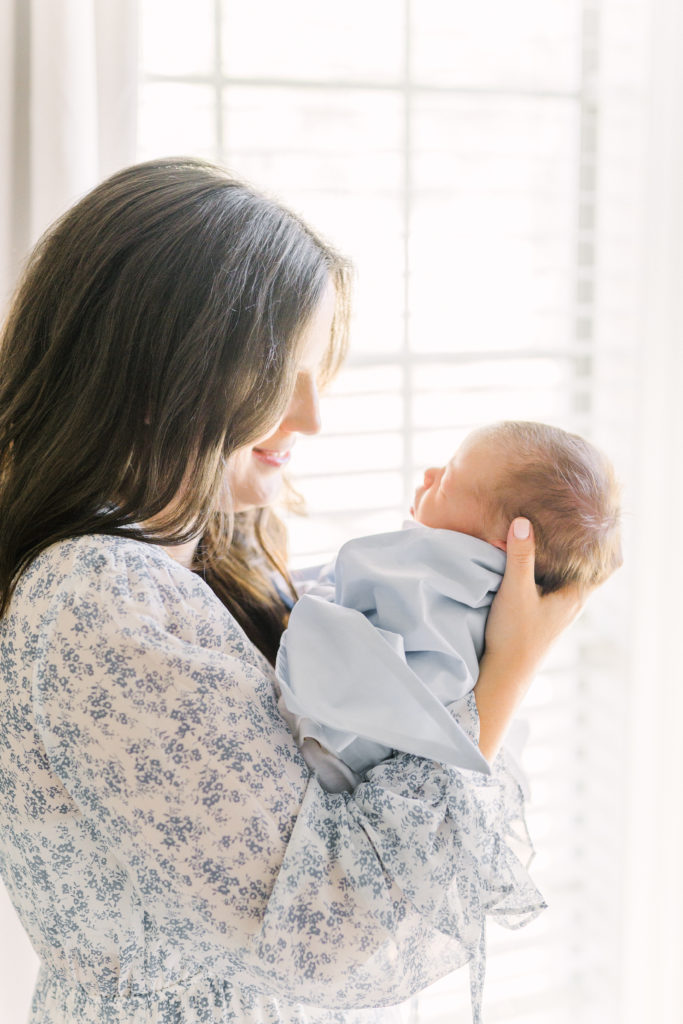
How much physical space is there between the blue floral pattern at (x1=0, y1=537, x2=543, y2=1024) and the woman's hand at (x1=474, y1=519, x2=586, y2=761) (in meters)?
0.14

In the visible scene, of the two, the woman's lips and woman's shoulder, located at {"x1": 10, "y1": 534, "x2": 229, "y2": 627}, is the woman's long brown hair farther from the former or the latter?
the woman's lips

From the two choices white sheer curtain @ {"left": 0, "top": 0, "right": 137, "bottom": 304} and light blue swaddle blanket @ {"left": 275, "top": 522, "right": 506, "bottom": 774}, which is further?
white sheer curtain @ {"left": 0, "top": 0, "right": 137, "bottom": 304}

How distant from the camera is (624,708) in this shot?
1.88 m

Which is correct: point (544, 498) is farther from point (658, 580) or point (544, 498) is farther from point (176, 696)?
point (658, 580)

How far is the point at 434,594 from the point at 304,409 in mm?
289

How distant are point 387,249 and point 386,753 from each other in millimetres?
1046

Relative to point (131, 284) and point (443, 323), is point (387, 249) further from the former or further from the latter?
point (131, 284)

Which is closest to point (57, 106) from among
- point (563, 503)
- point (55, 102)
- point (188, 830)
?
point (55, 102)

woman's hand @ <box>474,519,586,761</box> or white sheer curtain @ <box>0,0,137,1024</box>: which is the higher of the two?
white sheer curtain @ <box>0,0,137,1024</box>

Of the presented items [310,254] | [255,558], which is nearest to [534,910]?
[255,558]

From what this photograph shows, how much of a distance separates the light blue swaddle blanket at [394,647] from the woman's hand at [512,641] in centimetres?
2

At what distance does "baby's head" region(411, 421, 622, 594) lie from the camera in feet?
3.43

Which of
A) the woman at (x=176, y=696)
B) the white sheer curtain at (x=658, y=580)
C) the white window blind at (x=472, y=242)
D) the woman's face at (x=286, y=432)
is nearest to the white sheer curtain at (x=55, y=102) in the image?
the white window blind at (x=472, y=242)

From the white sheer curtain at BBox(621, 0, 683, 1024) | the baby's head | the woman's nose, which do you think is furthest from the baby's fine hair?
the white sheer curtain at BBox(621, 0, 683, 1024)
